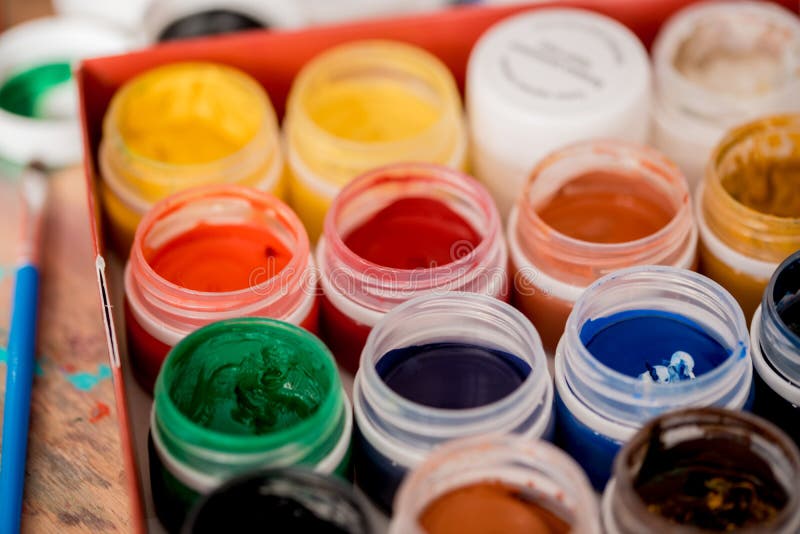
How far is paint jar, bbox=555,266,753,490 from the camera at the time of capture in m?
0.92

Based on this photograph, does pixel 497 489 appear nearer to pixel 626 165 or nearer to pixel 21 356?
pixel 626 165

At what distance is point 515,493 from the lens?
89cm

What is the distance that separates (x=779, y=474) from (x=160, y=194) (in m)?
0.69

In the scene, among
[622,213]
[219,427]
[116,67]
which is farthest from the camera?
[116,67]

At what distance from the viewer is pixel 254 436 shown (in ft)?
3.01

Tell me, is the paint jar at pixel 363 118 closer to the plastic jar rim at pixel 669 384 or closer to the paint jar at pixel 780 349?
the plastic jar rim at pixel 669 384

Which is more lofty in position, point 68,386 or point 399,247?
point 399,247

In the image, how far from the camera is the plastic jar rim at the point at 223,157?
1.17 metres

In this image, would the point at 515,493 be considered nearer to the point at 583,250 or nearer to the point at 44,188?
the point at 583,250

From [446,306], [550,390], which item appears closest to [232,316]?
[446,306]

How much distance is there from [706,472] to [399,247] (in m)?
0.39

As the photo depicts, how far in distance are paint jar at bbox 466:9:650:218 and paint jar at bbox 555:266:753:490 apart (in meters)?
0.25

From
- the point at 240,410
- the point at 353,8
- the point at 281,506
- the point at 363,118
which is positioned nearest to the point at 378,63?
the point at 363,118

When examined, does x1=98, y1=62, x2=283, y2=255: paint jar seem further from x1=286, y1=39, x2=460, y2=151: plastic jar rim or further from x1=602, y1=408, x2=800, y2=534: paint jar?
x1=602, y1=408, x2=800, y2=534: paint jar
